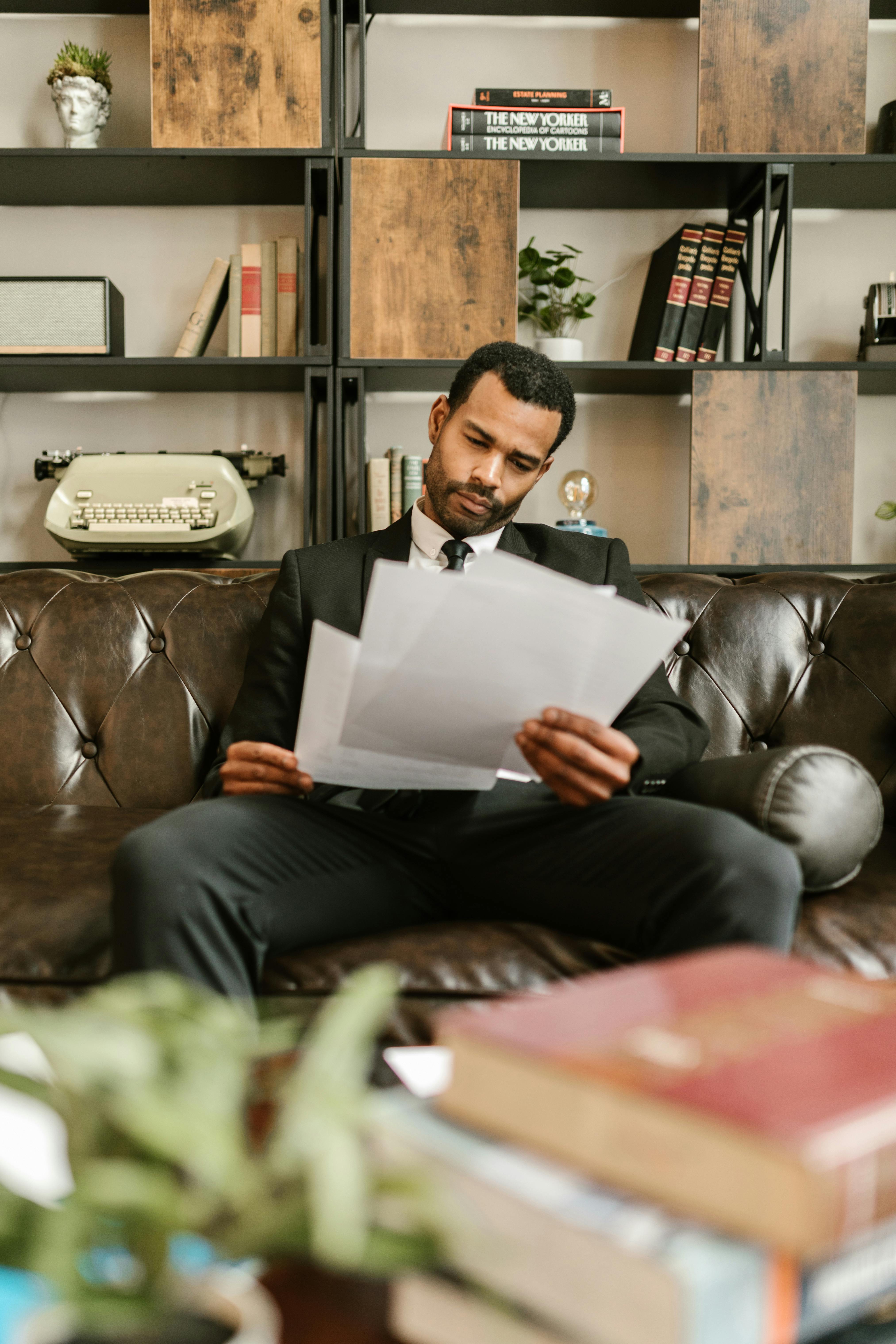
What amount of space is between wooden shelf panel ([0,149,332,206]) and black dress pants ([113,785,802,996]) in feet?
5.45

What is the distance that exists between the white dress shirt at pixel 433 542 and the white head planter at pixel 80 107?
1.38 m

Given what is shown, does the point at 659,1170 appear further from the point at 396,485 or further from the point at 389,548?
the point at 396,485

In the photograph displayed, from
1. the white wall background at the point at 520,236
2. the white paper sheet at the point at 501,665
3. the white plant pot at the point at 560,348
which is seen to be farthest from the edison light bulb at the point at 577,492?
the white paper sheet at the point at 501,665

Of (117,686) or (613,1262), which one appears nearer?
(613,1262)

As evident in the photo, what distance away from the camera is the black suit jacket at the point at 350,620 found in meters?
1.45

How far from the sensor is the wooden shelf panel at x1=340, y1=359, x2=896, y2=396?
2.26 meters

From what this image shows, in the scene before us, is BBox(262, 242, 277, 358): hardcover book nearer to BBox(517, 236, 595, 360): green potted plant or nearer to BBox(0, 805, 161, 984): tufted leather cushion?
BBox(517, 236, 595, 360): green potted plant

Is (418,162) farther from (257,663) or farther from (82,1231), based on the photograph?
(82,1231)

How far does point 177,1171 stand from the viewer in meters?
0.36

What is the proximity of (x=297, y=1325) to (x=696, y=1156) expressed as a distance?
0.20m

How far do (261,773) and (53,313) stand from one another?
153cm

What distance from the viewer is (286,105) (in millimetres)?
2240

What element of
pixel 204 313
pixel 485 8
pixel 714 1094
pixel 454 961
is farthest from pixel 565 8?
pixel 714 1094

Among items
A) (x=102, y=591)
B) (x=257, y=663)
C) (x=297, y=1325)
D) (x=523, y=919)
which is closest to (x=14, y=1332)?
(x=297, y=1325)
